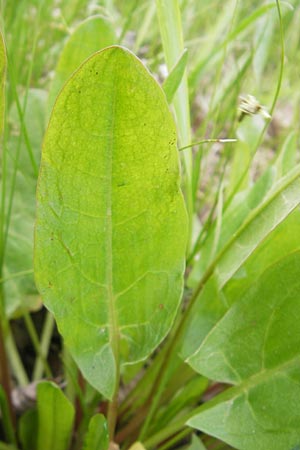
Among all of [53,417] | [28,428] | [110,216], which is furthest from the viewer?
[28,428]

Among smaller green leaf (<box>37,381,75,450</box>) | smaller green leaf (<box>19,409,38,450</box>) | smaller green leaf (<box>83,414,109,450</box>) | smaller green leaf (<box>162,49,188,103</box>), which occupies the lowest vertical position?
smaller green leaf (<box>19,409,38,450</box>)

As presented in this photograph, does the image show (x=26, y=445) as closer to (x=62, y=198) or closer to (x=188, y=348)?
(x=188, y=348)

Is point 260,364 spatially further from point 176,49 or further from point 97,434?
point 176,49

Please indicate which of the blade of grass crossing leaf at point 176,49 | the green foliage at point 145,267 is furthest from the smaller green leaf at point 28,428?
the blade of grass crossing leaf at point 176,49

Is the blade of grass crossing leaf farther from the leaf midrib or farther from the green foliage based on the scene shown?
the leaf midrib

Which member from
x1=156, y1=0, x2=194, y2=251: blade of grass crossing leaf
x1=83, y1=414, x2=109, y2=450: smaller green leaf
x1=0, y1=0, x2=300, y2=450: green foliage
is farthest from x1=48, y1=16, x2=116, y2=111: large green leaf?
x1=83, y1=414, x2=109, y2=450: smaller green leaf

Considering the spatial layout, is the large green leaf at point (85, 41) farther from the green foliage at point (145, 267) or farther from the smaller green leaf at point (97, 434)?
the smaller green leaf at point (97, 434)

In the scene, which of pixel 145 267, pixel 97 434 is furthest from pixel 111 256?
pixel 97 434
